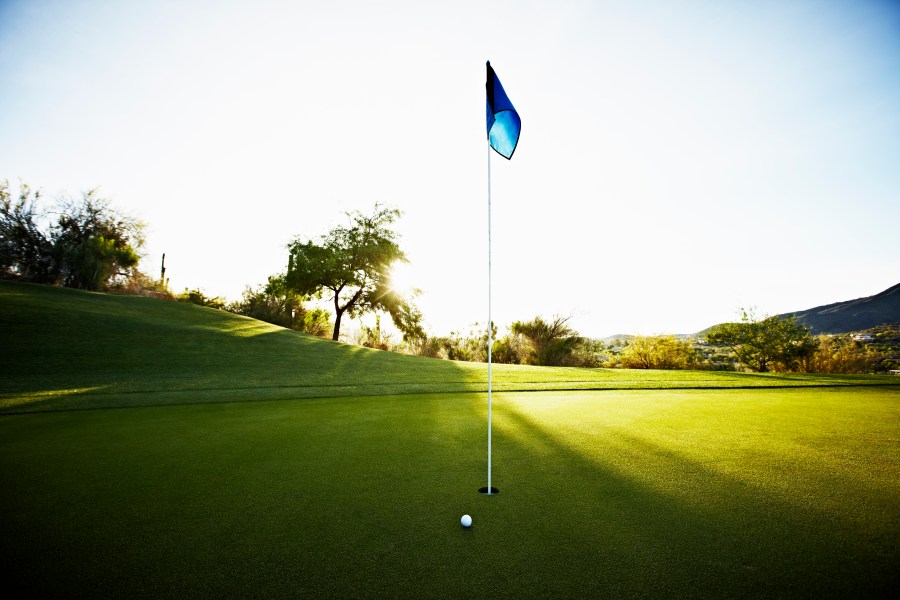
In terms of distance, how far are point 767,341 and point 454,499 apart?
1649 cm

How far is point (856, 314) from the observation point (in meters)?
45.2

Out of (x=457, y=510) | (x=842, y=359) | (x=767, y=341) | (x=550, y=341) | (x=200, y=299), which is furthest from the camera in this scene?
(x=200, y=299)

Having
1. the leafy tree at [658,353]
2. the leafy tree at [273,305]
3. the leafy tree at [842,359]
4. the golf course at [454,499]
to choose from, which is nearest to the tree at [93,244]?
the leafy tree at [273,305]

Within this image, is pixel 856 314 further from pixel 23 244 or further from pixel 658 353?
pixel 23 244

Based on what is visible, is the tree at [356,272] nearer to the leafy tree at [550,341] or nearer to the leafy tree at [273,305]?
the leafy tree at [273,305]

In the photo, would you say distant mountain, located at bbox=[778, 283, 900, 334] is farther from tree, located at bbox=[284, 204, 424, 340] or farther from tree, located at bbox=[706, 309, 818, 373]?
tree, located at bbox=[284, 204, 424, 340]

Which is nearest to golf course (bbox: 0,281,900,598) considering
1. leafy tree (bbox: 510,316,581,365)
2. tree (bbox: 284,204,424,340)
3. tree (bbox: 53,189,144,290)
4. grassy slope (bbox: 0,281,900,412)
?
grassy slope (bbox: 0,281,900,412)

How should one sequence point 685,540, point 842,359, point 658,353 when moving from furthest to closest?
point 658,353 < point 842,359 < point 685,540

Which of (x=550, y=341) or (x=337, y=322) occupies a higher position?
(x=337, y=322)

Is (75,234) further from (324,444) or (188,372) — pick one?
(324,444)

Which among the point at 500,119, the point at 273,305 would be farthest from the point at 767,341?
the point at 273,305

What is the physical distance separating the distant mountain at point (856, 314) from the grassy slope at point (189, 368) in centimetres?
4490

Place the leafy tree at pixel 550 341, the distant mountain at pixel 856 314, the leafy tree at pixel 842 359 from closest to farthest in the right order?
the leafy tree at pixel 842 359
the leafy tree at pixel 550 341
the distant mountain at pixel 856 314

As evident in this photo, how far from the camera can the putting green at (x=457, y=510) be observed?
1.58 m
